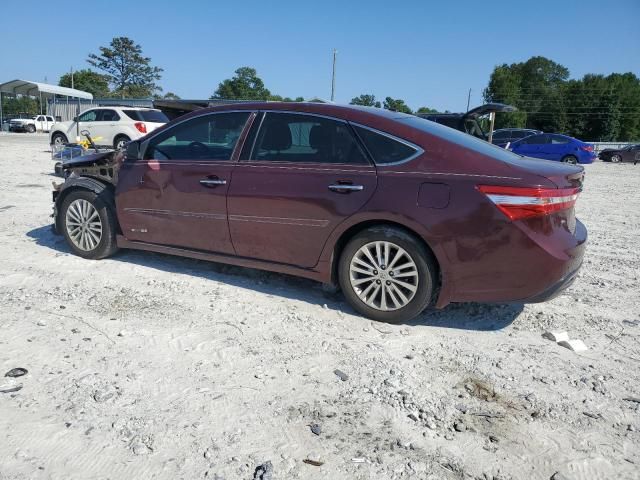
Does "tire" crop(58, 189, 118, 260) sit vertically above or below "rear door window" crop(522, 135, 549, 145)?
below

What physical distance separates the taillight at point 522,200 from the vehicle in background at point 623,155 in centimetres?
3181

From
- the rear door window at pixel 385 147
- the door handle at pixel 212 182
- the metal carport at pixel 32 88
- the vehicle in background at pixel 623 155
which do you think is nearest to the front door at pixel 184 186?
the door handle at pixel 212 182

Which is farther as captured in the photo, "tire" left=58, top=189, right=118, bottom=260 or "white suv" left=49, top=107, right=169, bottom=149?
"white suv" left=49, top=107, right=169, bottom=149

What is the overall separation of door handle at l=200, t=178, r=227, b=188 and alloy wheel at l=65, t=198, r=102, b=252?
1395 mm

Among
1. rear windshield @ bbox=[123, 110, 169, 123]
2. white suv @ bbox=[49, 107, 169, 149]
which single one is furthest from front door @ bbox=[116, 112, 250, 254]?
rear windshield @ bbox=[123, 110, 169, 123]

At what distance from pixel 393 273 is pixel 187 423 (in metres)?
1.84

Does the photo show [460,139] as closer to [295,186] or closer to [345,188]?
[345,188]

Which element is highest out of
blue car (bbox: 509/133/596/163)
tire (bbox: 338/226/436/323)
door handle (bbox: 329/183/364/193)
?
blue car (bbox: 509/133/596/163)

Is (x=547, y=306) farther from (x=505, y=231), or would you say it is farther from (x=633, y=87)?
(x=633, y=87)

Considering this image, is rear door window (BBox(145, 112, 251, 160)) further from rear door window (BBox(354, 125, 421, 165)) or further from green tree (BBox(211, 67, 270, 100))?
green tree (BBox(211, 67, 270, 100))

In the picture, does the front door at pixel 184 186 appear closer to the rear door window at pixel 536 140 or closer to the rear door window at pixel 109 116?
the rear door window at pixel 109 116

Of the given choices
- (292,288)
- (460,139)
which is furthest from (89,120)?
(460,139)

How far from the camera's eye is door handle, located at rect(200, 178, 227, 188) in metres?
4.37

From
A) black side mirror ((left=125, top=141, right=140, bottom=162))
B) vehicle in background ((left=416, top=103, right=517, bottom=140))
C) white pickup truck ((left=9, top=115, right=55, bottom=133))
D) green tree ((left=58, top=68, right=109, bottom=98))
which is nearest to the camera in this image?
black side mirror ((left=125, top=141, right=140, bottom=162))
